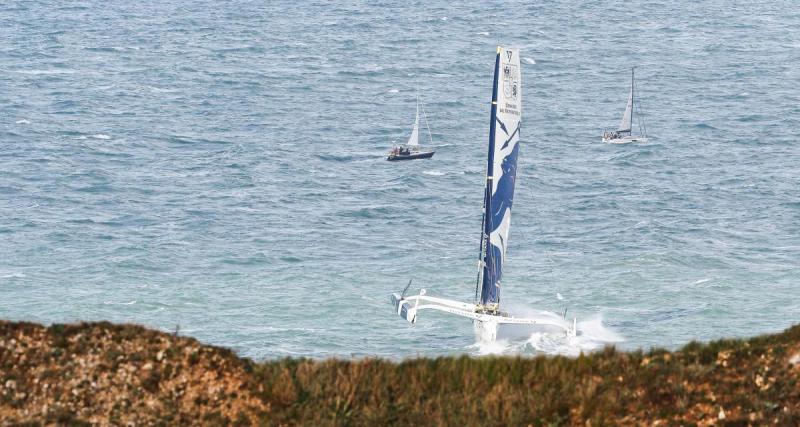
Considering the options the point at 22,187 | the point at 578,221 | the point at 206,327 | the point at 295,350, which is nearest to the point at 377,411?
the point at 295,350

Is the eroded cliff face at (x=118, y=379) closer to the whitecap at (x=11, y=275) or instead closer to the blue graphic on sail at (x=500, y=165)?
the blue graphic on sail at (x=500, y=165)

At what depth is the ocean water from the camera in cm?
9119

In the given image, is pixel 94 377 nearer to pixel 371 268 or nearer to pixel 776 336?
pixel 776 336

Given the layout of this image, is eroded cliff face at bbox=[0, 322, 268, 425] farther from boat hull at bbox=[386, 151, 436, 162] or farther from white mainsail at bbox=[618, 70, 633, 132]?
white mainsail at bbox=[618, 70, 633, 132]

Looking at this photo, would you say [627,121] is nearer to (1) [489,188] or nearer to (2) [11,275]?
(1) [489,188]

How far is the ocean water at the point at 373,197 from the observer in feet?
299

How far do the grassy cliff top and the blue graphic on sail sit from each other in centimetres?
4437

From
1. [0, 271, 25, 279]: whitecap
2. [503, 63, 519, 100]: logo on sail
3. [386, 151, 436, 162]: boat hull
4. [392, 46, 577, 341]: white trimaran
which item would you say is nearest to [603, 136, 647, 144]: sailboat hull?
[386, 151, 436, 162]: boat hull

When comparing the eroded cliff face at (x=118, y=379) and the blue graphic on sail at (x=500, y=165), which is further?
the blue graphic on sail at (x=500, y=165)

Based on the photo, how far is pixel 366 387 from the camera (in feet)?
102

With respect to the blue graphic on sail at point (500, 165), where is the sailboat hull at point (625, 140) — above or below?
above

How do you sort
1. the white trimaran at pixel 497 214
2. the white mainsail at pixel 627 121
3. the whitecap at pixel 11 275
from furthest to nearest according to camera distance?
the white mainsail at pixel 627 121
the whitecap at pixel 11 275
the white trimaran at pixel 497 214

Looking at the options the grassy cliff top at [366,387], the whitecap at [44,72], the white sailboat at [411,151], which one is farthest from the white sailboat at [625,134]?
the grassy cliff top at [366,387]

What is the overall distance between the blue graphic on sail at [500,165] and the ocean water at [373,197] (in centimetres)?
226
